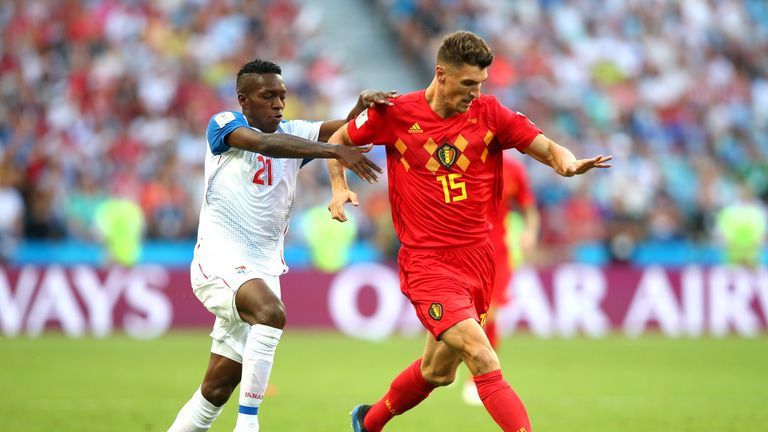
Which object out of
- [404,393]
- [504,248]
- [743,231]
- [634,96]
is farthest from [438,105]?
[634,96]

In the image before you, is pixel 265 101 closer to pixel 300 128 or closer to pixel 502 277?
pixel 300 128

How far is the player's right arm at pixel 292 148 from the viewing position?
22.7ft

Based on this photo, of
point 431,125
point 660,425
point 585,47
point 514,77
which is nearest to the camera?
point 431,125

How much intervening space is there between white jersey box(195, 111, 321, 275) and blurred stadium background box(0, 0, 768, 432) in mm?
5100

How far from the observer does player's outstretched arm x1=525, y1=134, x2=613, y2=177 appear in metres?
6.89

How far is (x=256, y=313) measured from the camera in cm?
708

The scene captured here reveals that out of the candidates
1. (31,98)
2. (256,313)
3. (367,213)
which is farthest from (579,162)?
(31,98)

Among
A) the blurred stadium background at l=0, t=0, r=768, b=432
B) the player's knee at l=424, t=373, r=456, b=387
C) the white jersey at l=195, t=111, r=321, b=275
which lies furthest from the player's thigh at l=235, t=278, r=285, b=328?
the blurred stadium background at l=0, t=0, r=768, b=432

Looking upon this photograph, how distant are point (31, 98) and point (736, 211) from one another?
14.1m

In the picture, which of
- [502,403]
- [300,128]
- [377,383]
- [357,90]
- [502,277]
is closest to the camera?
[502,403]

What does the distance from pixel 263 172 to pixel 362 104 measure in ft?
2.80

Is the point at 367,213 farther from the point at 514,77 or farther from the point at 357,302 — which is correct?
the point at 514,77

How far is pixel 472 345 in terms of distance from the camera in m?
6.95

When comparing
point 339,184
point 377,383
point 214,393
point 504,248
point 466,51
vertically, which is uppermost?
point 466,51
